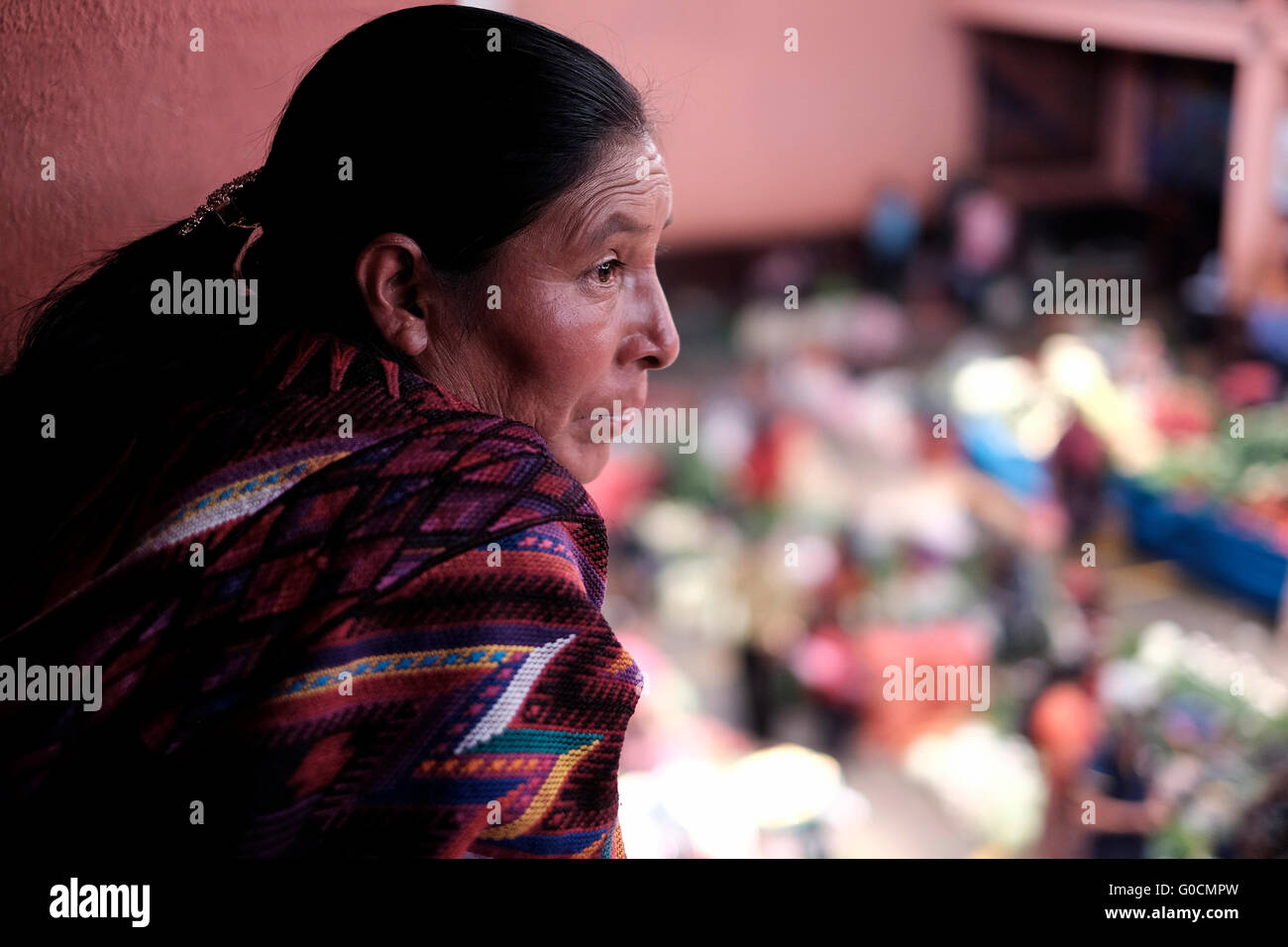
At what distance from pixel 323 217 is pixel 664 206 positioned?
10.7 inches

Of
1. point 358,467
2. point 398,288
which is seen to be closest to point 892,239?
point 398,288

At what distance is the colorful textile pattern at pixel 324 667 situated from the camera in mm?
686

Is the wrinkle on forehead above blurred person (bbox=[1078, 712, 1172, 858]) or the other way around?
above

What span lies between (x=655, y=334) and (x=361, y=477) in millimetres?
294

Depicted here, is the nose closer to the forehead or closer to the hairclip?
the forehead

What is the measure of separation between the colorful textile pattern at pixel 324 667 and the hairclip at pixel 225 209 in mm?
225

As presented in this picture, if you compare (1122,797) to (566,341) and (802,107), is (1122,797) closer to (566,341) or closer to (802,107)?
(566,341)

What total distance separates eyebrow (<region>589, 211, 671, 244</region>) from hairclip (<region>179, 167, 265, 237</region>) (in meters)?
0.29

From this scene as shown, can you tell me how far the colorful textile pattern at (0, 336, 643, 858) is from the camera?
0.69 meters

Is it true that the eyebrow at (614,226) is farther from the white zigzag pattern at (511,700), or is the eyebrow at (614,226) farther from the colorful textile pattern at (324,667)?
the white zigzag pattern at (511,700)

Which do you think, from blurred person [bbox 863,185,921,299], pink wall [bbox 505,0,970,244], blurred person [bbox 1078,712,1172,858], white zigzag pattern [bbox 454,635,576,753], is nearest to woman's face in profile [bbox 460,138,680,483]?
white zigzag pattern [bbox 454,635,576,753]

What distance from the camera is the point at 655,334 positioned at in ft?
3.01
